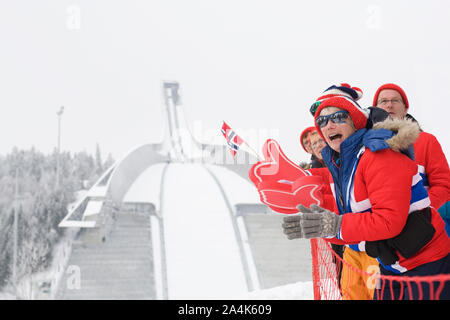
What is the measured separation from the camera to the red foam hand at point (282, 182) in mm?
1597

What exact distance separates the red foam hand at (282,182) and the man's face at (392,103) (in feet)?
2.38

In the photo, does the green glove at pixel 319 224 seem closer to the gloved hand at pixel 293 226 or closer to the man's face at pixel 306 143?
the gloved hand at pixel 293 226

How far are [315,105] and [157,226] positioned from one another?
27.3 feet

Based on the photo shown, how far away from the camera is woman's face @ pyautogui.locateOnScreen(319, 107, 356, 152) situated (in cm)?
140

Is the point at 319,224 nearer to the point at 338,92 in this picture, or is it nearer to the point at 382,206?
the point at 382,206

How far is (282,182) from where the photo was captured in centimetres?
165

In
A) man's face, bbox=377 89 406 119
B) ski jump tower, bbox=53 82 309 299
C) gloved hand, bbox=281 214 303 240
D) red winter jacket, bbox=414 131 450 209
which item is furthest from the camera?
ski jump tower, bbox=53 82 309 299

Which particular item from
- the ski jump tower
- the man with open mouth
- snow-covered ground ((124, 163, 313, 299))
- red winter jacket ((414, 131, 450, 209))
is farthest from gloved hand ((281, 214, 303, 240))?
the ski jump tower

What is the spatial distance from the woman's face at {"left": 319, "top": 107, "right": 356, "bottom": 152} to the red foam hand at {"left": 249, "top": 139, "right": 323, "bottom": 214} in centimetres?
25

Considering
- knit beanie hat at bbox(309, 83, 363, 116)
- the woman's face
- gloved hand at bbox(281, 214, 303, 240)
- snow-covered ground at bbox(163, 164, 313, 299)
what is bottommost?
snow-covered ground at bbox(163, 164, 313, 299)

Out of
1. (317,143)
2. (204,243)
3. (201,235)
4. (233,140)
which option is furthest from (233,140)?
(201,235)

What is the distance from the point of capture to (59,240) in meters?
12.0

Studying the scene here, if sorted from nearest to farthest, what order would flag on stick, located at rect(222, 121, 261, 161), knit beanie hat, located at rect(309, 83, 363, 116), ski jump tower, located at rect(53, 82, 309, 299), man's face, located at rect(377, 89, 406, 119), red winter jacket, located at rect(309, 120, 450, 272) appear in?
red winter jacket, located at rect(309, 120, 450, 272) → knit beanie hat, located at rect(309, 83, 363, 116) → man's face, located at rect(377, 89, 406, 119) → flag on stick, located at rect(222, 121, 261, 161) → ski jump tower, located at rect(53, 82, 309, 299)

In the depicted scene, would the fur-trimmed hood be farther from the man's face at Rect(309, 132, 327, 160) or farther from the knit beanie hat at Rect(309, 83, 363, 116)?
the man's face at Rect(309, 132, 327, 160)
